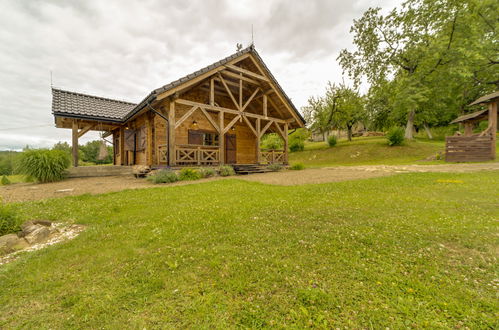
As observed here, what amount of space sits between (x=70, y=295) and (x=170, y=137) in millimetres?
8764

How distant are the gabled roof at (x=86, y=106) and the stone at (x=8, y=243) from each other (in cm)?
1203

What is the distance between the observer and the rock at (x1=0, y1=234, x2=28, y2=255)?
2.71 m

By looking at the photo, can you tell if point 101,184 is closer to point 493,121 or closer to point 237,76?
point 237,76

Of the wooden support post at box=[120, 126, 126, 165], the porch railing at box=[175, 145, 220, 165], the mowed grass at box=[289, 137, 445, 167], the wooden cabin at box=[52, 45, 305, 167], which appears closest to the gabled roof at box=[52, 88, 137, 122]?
the wooden cabin at box=[52, 45, 305, 167]

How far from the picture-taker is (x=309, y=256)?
2332 mm

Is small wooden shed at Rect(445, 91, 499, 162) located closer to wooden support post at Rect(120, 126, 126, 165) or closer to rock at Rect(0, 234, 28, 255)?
rock at Rect(0, 234, 28, 255)

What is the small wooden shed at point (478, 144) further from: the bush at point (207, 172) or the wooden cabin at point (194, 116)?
the bush at point (207, 172)

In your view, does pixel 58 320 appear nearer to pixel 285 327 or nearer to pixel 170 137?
pixel 285 327

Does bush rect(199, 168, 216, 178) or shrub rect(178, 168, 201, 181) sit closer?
shrub rect(178, 168, 201, 181)

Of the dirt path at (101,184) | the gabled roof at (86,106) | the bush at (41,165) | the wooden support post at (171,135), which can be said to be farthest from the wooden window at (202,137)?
the bush at (41,165)

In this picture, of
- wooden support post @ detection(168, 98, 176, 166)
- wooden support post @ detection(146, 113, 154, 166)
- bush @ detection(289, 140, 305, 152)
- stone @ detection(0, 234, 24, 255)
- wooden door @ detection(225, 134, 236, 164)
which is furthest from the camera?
bush @ detection(289, 140, 305, 152)

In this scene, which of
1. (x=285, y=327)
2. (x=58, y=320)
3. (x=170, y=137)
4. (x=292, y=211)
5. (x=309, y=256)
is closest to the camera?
(x=285, y=327)

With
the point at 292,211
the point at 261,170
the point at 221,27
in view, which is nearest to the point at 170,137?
the point at 261,170

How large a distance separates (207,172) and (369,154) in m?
19.2
